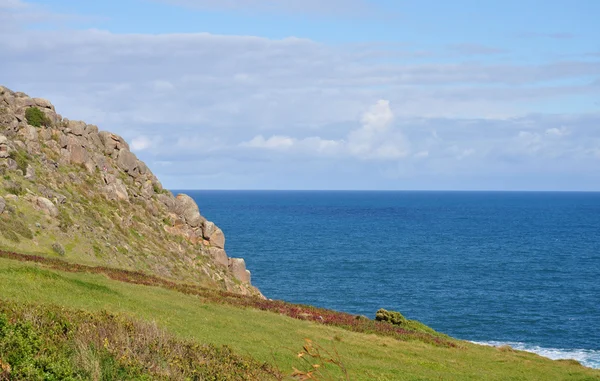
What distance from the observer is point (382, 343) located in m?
43.4

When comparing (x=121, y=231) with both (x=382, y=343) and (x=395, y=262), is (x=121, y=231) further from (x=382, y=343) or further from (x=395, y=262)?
(x=395, y=262)

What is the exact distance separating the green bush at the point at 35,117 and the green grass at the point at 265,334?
43531 millimetres

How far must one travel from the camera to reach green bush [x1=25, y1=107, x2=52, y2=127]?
81812 millimetres

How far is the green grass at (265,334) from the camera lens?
3298 cm

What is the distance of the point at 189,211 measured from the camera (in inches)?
3531

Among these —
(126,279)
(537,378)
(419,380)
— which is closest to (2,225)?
(126,279)

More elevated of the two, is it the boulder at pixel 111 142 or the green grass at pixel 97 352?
the boulder at pixel 111 142

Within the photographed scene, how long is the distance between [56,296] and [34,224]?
1181 inches

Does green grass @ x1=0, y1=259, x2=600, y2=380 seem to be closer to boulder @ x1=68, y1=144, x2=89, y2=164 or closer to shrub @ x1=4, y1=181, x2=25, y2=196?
shrub @ x1=4, y1=181, x2=25, y2=196

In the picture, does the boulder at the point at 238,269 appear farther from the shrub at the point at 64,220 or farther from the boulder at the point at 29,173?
the boulder at the point at 29,173

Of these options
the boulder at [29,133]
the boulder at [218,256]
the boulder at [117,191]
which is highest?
the boulder at [29,133]

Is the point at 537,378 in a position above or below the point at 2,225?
below

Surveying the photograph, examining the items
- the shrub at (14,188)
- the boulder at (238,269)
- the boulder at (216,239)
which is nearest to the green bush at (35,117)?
the shrub at (14,188)

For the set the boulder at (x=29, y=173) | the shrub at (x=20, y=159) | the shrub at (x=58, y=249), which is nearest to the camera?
the shrub at (x=58, y=249)
